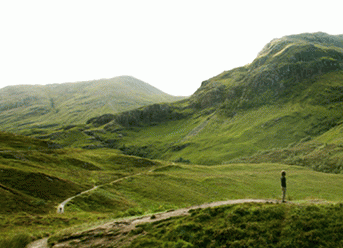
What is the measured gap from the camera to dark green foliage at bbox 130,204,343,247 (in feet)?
46.8

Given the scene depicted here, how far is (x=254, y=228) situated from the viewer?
1574 cm

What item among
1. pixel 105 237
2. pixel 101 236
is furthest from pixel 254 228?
pixel 101 236

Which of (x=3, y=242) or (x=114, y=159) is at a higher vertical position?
(x=3, y=242)

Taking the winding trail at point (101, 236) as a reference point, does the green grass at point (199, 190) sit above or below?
below

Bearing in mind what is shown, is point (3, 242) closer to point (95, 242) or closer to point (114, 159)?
point (95, 242)

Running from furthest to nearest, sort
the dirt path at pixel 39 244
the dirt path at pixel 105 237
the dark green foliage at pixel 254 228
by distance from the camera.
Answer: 1. the dirt path at pixel 39 244
2. the dirt path at pixel 105 237
3. the dark green foliage at pixel 254 228

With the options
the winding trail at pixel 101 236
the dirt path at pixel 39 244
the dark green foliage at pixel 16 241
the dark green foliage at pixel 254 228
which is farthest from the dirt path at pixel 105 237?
the dark green foliage at pixel 16 241

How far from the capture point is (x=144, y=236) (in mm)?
17203

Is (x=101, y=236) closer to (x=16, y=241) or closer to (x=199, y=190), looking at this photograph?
(x=16, y=241)

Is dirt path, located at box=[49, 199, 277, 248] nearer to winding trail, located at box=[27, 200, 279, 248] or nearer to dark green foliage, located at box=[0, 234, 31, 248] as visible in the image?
winding trail, located at box=[27, 200, 279, 248]

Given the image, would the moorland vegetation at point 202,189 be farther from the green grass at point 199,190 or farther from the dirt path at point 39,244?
the dirt path at point 39,244

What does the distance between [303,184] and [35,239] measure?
3371 inches

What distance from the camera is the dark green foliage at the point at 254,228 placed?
562 inches

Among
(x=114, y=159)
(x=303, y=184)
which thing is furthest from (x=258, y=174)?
(x=114, y=159)
